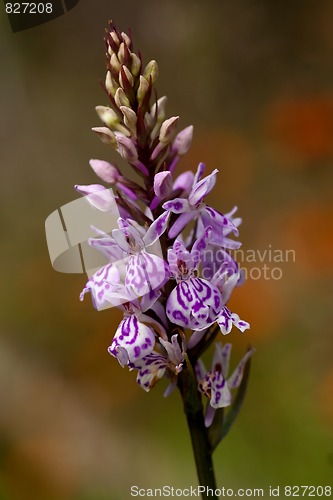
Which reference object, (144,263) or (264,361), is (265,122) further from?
(144,263)

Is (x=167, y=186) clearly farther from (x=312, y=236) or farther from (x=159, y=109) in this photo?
(x=312, y=236)

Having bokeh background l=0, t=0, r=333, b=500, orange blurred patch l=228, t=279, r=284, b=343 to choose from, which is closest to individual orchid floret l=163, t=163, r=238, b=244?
bokeh background l=0, t=0, r=333, b=500

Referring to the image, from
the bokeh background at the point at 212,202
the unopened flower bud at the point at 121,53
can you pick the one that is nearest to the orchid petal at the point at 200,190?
the unopened flower bud at the point at 121,53

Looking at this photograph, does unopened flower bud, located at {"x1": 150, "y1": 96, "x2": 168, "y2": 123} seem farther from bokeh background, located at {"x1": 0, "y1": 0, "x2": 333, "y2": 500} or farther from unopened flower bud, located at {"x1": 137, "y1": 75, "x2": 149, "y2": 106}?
bokeh background, located at {"x1": 0, "y1": 0, "x2": 333, "y2": 500}

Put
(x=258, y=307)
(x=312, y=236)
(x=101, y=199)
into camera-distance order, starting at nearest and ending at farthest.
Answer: (x=101, y=199) < (x=258, y=307) < (x=312, y=236)

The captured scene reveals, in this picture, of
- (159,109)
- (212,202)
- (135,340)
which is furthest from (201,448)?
(212,202)

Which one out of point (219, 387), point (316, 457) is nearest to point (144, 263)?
point (219, 387)

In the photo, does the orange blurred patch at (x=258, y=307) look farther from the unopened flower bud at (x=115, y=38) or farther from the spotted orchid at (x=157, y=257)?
the unopened flower bud at (x=115, y=38)
